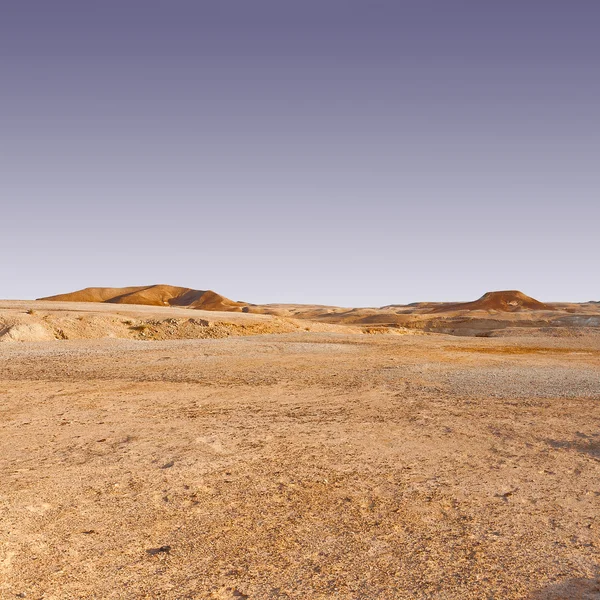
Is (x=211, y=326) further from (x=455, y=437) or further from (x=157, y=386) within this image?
(x=455, y=437)

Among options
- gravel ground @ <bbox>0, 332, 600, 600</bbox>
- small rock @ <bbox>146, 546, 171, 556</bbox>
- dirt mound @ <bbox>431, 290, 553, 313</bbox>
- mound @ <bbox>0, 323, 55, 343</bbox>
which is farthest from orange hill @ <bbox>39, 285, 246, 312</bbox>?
small rock @ <bbox>146, 546, 171, 556</bbox>

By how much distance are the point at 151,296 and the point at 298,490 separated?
10415 centimetres

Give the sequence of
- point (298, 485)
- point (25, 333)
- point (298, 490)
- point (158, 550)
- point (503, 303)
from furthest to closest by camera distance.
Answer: point (503, 303)
point (25, 333)
point (298, 485)
point (298, 490)
point (158, 550)

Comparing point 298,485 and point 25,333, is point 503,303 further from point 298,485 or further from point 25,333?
point 298,485

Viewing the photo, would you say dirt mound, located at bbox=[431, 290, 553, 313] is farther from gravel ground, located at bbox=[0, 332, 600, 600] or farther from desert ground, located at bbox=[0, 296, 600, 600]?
gravel ground, located at bbox=[0, 332, 600, 600]

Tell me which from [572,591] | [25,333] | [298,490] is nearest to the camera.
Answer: [572,591]

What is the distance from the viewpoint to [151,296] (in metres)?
107

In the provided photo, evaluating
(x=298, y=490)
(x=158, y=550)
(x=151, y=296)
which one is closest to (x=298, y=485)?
(x=298, y=490)

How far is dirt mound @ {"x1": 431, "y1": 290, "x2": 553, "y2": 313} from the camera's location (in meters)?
96.6

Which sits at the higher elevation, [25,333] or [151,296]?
[151,296]

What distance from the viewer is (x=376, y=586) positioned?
4391mm

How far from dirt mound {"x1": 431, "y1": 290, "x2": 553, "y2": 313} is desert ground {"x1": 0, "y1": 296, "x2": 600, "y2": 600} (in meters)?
84.6

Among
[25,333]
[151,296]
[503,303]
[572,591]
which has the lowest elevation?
[572,591]

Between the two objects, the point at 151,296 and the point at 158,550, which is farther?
the point at 151,296
